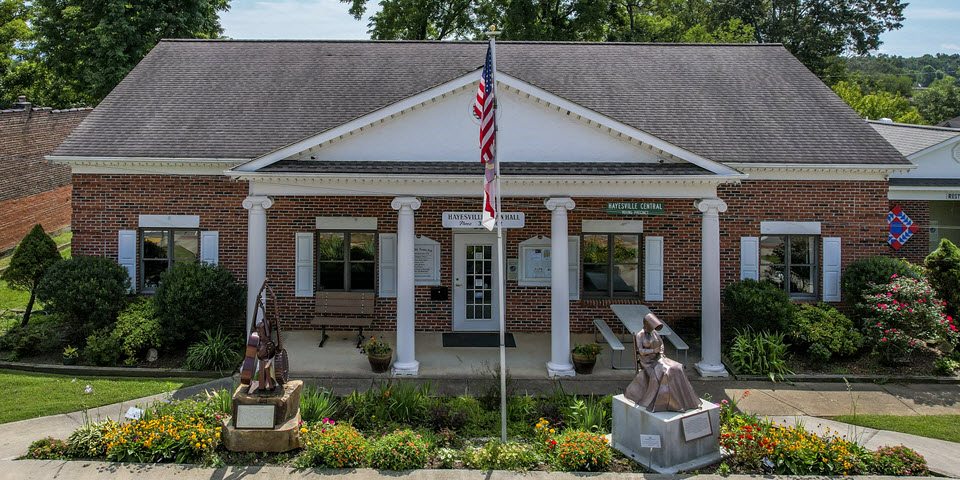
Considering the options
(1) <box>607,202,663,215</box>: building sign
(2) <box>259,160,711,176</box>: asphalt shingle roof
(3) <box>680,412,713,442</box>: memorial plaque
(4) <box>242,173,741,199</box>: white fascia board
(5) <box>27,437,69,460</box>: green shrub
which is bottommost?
(5) <box>27,437,69,460</box>: green shrub

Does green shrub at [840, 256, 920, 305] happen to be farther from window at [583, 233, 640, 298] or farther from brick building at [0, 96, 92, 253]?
brick building at [0, 96, 92, 253]

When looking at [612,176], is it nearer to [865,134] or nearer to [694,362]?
[694,362]

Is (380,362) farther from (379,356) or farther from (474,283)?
(474,283)

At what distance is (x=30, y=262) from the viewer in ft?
44.3

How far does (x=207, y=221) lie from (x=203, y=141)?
166 centimetres

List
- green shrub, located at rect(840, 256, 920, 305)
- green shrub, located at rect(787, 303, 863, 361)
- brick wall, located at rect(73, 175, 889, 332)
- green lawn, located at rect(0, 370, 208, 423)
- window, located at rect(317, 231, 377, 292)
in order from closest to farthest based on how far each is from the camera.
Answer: green lawn, located at rect(0, 370, 208, 423) < green shrub, located at rect(787, 303, 863, 361) < green shrub, located at rect(840, 256, 920, 305) < brick wall, located at rect(73, 175, 889, 332) < window, located at rect(317, 231, 377, 292)

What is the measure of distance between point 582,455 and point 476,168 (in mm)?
5386

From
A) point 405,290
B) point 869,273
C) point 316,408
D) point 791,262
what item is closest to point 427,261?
point 405,290

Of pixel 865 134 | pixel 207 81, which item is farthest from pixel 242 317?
pixel 865 134

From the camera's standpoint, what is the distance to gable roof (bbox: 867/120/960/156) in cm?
1652

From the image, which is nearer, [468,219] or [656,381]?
[656,381]

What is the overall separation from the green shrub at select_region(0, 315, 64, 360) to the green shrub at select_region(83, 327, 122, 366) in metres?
1.06

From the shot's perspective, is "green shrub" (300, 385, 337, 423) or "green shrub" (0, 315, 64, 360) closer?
"green shrub" (300, 385, 337, 423)

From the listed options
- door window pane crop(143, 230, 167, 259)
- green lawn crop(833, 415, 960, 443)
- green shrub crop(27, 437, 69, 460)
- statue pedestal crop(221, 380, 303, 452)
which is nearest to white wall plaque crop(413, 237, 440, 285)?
door window pane crop(143, 230, 167, 259)
